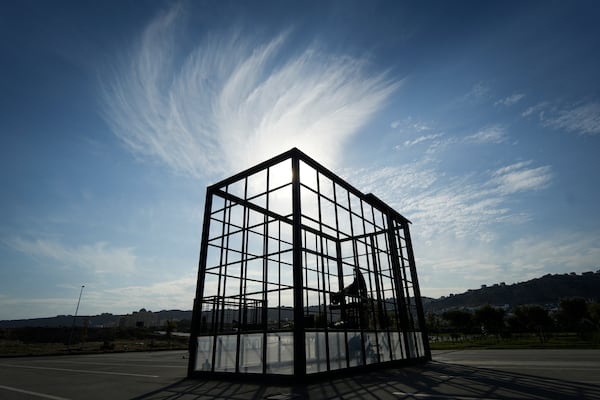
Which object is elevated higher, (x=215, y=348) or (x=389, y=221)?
(x=389, y=221)

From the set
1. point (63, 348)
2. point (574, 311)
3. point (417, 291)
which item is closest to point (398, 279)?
point (417, 291)

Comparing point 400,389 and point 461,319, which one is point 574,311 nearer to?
point 461,319

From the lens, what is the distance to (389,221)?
21.6 metres

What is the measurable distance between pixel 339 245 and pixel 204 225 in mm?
8802

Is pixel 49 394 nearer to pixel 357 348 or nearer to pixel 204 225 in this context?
pixel 204 225

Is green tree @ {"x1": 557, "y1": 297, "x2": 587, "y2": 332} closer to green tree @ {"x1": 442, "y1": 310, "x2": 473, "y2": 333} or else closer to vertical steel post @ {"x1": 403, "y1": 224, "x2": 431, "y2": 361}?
green tree @ {"x1": 442, "y1": 310, "x2": 473, "y2": 333}

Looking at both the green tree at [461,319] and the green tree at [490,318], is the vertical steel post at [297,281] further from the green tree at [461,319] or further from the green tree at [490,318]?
the green tree at [461,319]

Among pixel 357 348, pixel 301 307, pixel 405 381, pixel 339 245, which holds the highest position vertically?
pixel 339 245

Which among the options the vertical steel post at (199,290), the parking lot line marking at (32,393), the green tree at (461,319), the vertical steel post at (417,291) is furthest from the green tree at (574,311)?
the parking lot line marking at (32,393)

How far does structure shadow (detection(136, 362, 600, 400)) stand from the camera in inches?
325

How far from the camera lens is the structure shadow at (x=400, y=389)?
27.1 feet

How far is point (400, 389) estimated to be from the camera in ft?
30.6

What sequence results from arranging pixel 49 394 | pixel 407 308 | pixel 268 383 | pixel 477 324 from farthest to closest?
pixel 477 324 < pixel 407 308 < pixel 268 383 < pixel 49 394

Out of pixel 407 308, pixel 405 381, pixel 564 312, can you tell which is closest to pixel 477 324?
pixel 564 312
